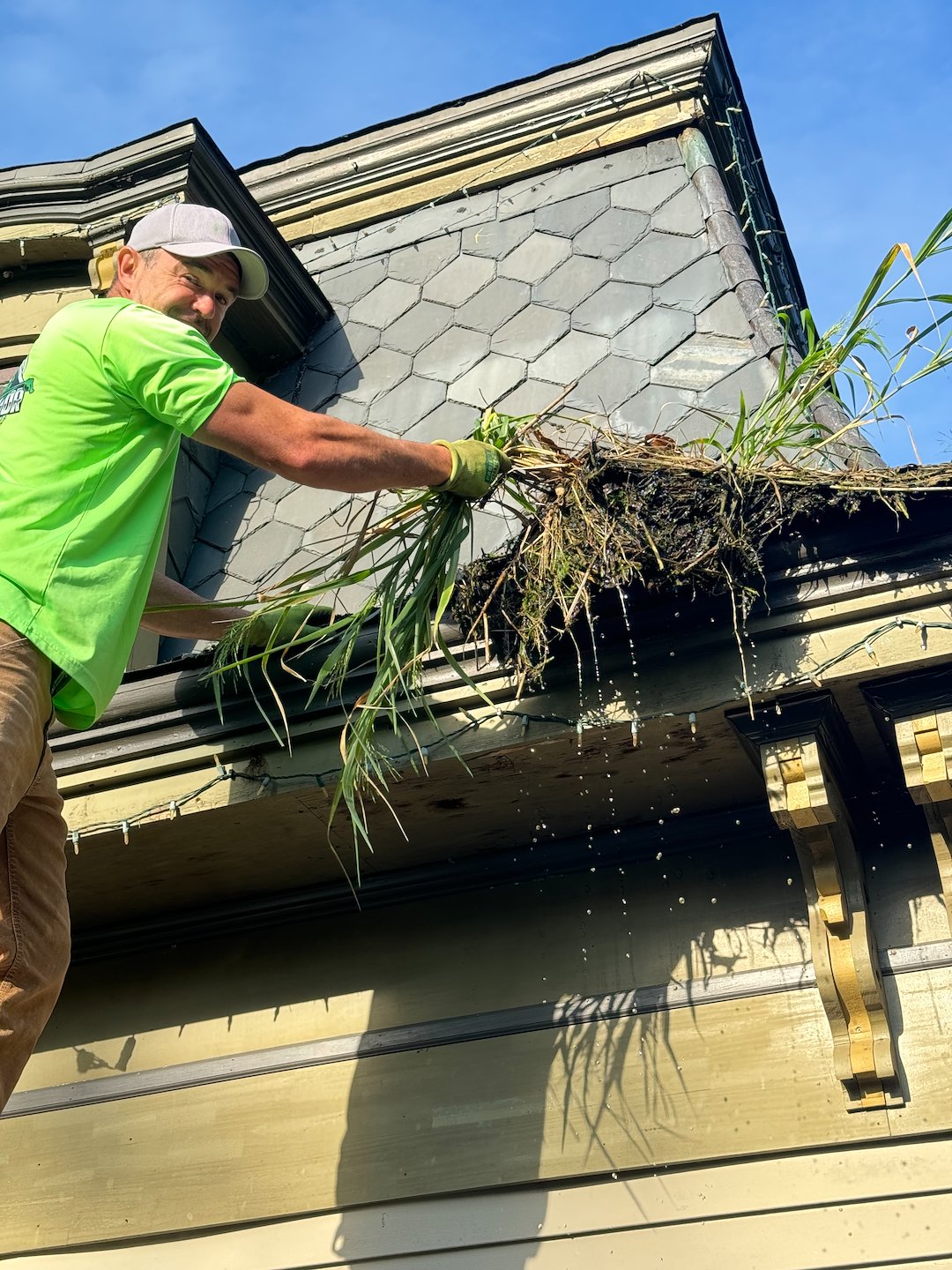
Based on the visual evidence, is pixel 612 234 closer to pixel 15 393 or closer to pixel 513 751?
pixel 513 751

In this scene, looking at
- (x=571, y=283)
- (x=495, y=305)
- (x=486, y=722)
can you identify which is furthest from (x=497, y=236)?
(x=486, y=722)

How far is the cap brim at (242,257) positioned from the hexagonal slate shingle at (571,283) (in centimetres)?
190

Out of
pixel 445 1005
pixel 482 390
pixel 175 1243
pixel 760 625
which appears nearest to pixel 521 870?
pixel 445 1005

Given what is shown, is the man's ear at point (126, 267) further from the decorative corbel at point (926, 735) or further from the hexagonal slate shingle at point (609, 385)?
the decorative corbel at point (926, 735)

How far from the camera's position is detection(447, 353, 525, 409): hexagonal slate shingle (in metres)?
5.03

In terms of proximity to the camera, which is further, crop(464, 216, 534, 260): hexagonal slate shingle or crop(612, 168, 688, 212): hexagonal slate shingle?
crop(464, 216, 534, 260): hexagonal slate shingle

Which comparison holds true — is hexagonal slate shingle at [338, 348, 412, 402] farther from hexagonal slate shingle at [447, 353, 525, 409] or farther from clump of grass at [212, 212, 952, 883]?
clump of grass at [212, 212, 952, 883]

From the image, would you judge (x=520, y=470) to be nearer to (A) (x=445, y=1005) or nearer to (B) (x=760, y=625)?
(B) (x=760, y=625)

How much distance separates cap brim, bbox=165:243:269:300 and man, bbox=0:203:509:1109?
314 millimetres

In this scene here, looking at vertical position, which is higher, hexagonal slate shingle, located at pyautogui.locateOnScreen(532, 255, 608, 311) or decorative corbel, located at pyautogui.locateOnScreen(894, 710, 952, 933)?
hexagonal slate shingle, located at pyautogui.locateOnScreen(532, 255, 608, 311)

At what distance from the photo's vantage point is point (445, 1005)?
397 centimetres

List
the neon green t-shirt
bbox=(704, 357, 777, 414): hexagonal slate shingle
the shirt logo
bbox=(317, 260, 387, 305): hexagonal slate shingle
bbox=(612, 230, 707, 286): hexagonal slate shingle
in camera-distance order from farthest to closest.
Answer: bbox=(317, 260, 387, 305): hexagonal slate shingle → bbox=(612, 230, 707, 286): hexagonal slate shingle → bbox=(704, 357, 777, 414): hexagonal slate shingle → the shirt logo → the neon green t-shirt

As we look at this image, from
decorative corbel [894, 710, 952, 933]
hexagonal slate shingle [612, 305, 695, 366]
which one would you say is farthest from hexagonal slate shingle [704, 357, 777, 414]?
decorative corbel [894, 710, 952, 933]

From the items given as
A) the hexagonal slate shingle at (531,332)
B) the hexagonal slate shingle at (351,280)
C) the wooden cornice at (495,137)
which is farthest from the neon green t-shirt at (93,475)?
the wooden cornice at (495,137)
